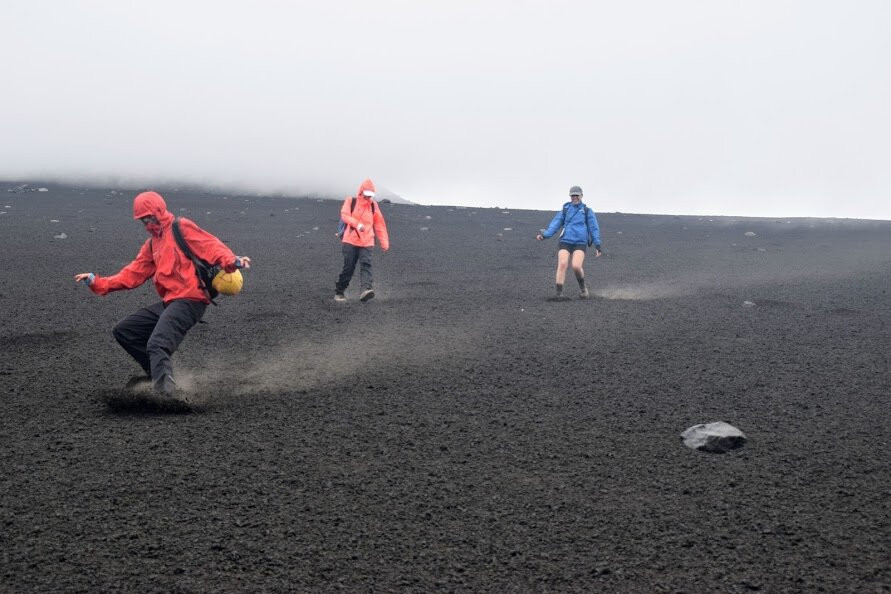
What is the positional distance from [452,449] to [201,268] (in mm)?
2775

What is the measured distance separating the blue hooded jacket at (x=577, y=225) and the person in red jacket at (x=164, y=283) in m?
7.02

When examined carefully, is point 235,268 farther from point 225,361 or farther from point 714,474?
point 714,474

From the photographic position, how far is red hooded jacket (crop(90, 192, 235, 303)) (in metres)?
6.39

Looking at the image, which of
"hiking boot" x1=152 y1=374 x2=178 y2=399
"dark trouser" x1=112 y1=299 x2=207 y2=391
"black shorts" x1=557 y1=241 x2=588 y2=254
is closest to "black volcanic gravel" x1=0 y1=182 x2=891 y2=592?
"hiking boot" x1=152 y1=374 x2=178 y2=399

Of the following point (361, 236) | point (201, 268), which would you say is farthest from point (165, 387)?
point (361, 236)

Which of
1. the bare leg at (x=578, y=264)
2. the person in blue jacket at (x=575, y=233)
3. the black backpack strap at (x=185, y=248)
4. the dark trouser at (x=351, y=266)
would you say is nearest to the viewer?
the black backpack strap at (x=185, y=248)

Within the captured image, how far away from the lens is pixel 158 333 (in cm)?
627

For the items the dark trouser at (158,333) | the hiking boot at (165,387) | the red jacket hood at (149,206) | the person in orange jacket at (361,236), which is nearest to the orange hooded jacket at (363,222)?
the person in orange jacket at (361,236)

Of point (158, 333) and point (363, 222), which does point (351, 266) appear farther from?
point (158, 333)

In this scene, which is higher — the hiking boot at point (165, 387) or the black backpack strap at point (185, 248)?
the black backpack strap at point (185, 248)

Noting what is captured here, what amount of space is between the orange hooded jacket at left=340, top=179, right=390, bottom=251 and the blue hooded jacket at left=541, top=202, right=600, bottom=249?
8.78ft

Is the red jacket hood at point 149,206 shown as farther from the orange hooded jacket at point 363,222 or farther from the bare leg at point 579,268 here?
the bare leg at point 579,268

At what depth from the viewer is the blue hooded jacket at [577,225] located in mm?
12445

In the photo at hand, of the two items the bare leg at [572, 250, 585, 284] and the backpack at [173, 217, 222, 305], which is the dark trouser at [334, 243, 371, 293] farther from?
the backpack at [173, 217, 222, 305]
